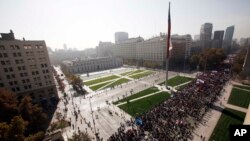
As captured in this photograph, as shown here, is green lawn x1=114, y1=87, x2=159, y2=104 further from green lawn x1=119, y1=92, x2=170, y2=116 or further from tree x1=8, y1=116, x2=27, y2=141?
tree x1=8, y1=116, x2=27, y2=141

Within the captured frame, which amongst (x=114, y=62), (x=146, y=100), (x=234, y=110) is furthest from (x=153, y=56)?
(x=234, y=110)

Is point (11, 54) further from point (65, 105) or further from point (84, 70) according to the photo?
point (84, 70)

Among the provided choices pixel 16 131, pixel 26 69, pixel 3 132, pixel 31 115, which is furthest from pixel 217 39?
pixel 3 132

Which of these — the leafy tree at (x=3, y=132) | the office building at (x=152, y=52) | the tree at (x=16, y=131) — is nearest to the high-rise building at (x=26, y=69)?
the leafy tree at (x=3, y=132)

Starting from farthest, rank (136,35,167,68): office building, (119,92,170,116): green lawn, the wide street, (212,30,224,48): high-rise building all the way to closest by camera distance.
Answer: (212,30,224,48): high-rise building < (136,35,167,68): office building < (119,92,170,116): green lawn < the wide street

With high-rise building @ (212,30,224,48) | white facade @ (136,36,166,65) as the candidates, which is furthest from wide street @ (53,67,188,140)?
high-rise building @ (212,30,224,48)

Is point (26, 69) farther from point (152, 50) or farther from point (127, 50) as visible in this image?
point (127, 50)
